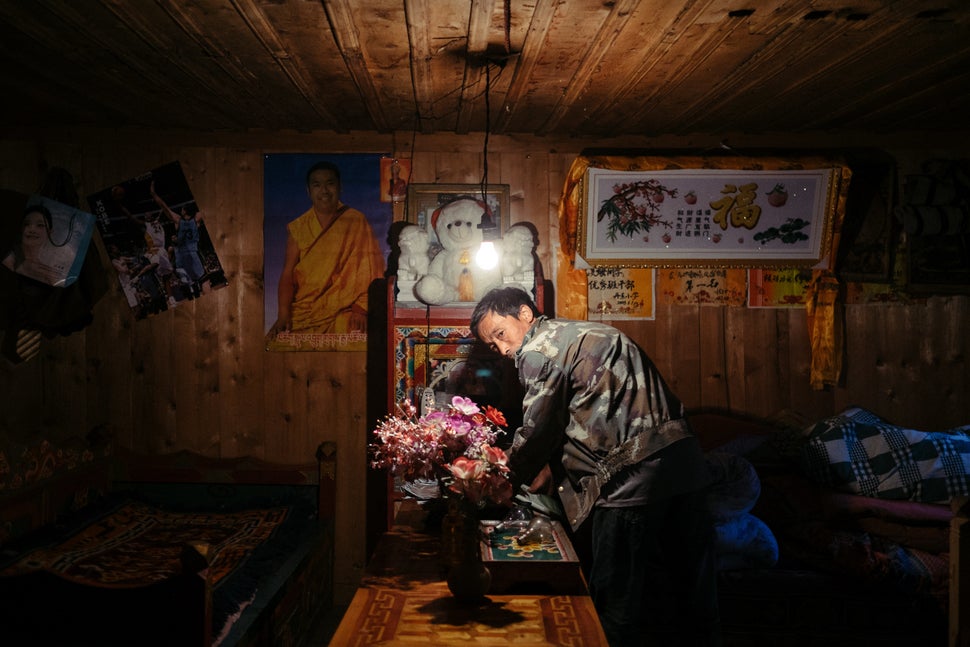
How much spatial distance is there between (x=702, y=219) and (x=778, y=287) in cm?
65

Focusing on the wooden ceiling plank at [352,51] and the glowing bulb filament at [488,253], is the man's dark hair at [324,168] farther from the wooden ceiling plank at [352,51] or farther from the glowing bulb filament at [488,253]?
the glowing bulb filament at [488,253]

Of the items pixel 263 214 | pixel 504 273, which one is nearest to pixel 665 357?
pixel 504 273

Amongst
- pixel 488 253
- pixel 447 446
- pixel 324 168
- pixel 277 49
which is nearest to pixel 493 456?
pixel 447 446

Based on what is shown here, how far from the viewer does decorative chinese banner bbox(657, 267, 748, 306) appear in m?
3.99

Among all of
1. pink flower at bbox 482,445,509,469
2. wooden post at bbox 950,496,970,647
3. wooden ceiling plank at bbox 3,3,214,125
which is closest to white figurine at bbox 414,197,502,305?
wooden ceiling plank at bbox 3,3,214,125

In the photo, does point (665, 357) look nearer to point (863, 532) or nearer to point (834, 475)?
point (834, 475)

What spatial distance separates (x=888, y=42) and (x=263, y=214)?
3298 mm

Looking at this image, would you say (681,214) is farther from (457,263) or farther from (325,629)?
(325,629)

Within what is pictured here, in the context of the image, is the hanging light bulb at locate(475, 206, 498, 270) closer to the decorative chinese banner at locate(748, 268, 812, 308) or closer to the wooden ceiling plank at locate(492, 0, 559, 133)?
the wooden ceiling plank at locate(492, 0, 559, 133)

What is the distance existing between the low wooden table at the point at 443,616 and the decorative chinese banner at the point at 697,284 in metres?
2.30

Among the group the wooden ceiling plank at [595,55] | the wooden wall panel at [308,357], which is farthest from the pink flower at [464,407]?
the wooden wall panel at [308,357]

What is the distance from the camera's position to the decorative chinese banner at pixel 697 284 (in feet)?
13.1

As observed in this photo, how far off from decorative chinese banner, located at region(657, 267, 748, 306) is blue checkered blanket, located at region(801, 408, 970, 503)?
101 centimetres

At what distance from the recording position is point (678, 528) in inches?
104
